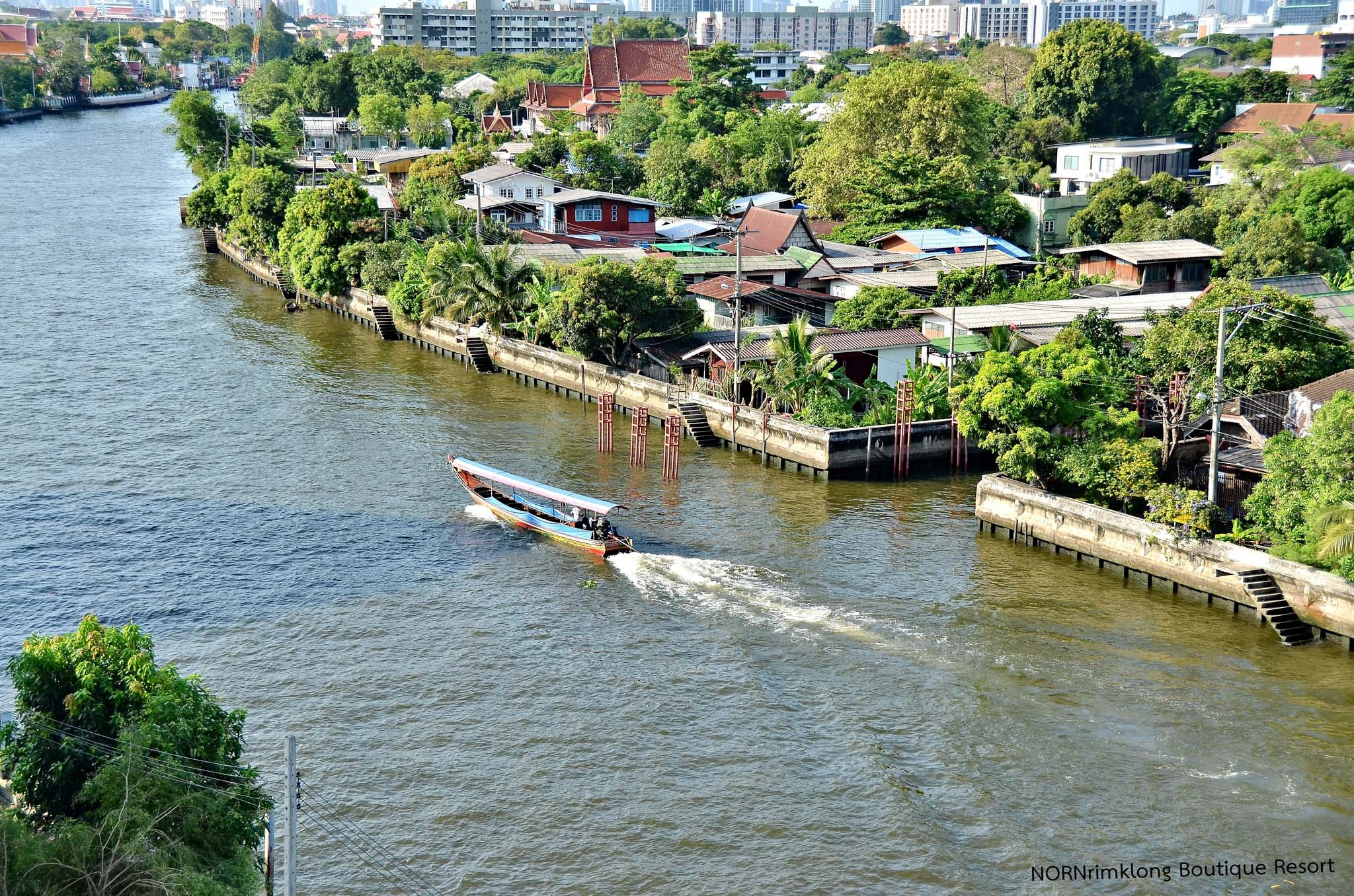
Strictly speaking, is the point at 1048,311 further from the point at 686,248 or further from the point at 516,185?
the point at 516,185

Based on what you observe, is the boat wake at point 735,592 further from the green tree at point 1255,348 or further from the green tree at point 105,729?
the green tree at point 1255,348

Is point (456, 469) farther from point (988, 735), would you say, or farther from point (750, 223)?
point (750, 223)

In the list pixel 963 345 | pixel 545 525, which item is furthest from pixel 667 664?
pixel 963 345

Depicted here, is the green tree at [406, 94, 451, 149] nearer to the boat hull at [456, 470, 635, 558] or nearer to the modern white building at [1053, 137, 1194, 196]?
the modern white building at [1053, 137, 1194, 196]

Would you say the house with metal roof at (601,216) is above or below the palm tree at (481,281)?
above

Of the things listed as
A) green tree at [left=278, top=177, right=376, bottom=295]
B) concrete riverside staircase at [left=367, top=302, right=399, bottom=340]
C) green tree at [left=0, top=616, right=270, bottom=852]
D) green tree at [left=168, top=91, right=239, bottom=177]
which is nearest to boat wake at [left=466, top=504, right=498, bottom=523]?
green tree at [left=0, top=616, right=270, bottom=852]

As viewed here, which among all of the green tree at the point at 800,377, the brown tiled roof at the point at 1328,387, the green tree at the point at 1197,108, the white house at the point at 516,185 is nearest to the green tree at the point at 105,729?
the green tree at the point at 800,377
